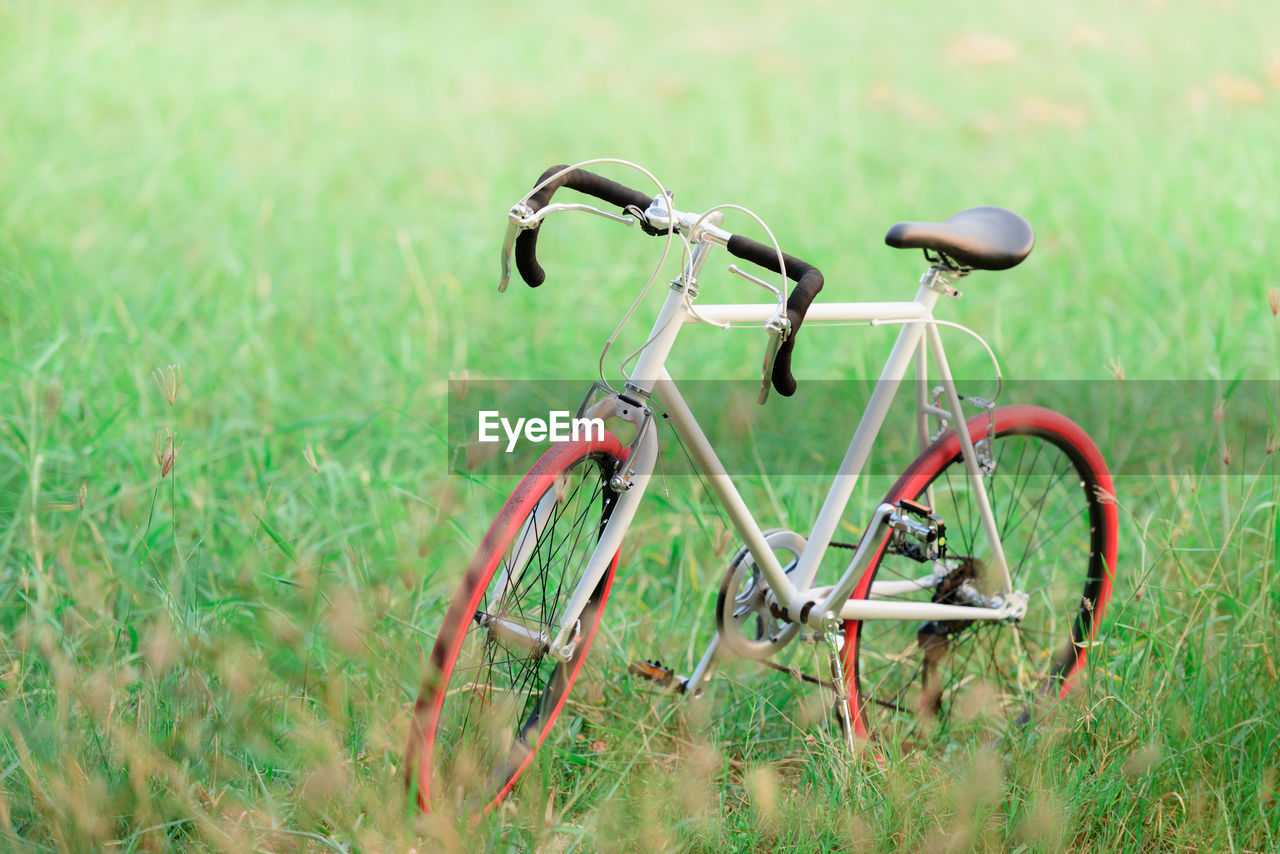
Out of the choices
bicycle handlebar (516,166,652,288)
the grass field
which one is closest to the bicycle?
bicycle handlebar (516,166,652,288)

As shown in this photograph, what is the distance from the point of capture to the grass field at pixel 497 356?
2.19 metres

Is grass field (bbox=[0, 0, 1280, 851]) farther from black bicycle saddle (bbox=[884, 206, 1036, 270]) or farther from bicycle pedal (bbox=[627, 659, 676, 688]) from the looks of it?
black bicycle saddle (bbox=[884, 206, 1036, 270])

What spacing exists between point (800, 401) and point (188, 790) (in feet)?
8.76

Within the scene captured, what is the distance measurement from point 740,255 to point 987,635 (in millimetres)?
1455

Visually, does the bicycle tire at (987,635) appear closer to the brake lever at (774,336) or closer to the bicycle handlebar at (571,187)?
the brake lever at (774,336)

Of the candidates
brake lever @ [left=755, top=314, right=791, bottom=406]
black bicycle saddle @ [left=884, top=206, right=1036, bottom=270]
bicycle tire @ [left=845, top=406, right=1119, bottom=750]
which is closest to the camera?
brake lever @ [left=755, top=314, right=791, bottom=406]

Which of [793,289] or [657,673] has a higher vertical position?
[793,289]

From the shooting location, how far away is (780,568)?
96.5 inches

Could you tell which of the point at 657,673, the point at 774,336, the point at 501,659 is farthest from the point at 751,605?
the point at 774,336

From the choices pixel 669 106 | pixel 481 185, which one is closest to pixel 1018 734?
pixel 481 185

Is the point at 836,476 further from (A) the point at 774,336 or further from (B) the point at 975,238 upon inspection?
(A) the point at 774,336

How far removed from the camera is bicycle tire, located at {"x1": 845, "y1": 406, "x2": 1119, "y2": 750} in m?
2.57

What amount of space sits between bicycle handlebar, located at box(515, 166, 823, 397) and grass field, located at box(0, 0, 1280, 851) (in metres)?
0.66

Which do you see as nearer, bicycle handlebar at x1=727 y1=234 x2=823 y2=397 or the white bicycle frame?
bicycle handlebar at x1=727 y1=234 x2=823 y2=397
